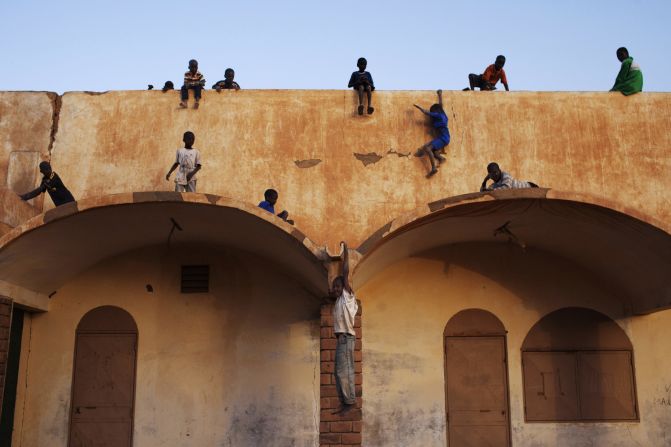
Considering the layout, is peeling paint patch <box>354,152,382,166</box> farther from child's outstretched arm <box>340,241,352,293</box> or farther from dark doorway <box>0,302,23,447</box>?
dark doorway <box>0,302,23,447</box>

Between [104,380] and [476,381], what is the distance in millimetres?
5525

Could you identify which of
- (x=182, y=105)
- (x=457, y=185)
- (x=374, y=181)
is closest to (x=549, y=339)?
(x=457, y=185)

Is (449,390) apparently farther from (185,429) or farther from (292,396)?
(185,429)

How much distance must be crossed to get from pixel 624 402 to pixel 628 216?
3.55 metres

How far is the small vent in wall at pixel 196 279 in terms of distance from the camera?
495 inches

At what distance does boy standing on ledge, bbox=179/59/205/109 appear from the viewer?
12609 millimetres

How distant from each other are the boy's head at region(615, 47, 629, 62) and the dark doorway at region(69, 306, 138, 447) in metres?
8.64

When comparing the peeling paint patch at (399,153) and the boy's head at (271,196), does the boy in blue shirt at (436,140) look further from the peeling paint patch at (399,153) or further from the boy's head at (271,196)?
the boy's head at (271,196)

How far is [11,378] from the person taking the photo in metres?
11.8

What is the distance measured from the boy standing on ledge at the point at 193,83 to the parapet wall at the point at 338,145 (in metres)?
0.14

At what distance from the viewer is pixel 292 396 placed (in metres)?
12.2

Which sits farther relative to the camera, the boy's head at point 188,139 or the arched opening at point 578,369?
the arched opening at point 578,369

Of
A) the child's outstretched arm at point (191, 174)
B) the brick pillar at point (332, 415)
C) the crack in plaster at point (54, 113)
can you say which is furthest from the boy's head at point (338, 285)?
the crack in plaster at point (54, 113)

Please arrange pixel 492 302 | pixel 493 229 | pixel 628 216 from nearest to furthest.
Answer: pixel 628 216 < pixel 493 229 < pixel 492 302
